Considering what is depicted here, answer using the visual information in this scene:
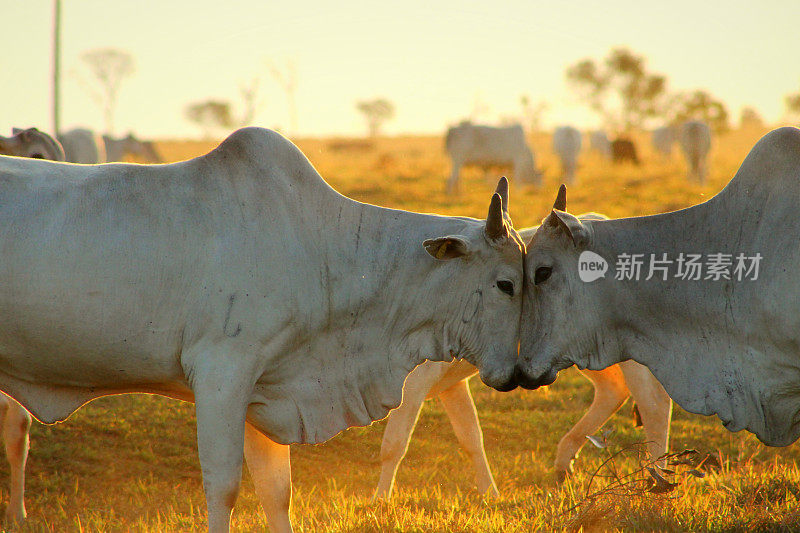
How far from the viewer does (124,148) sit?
24.3m

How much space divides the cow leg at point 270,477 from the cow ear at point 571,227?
1.57m

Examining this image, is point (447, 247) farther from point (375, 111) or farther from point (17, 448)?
point (375, 111)

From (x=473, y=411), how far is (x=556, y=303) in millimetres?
1616

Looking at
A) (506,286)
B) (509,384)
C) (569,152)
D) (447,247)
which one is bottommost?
(509,384)

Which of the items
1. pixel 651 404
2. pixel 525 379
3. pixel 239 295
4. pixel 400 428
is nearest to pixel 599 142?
pixel 651 404

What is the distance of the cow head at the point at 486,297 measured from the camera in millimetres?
3916

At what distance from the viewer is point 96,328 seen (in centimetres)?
364

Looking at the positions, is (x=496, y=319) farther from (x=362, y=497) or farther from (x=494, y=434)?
(x=494, y=434)

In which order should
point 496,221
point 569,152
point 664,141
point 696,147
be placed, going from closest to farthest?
1. point 496,221
2. point 696,147
3. point 569,152
4. point 664,141

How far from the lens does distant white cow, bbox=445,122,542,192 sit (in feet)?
67.2

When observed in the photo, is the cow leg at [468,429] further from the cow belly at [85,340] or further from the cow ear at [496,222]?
the cow belly at [85,340]

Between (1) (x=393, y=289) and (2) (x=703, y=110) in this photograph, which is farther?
(2) (x=703, y=110)

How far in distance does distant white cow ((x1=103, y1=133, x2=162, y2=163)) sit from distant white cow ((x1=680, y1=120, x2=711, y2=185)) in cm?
1298

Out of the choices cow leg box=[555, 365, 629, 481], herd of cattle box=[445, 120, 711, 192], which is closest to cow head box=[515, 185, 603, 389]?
cow leg box=[555, 365, 629, 481]
